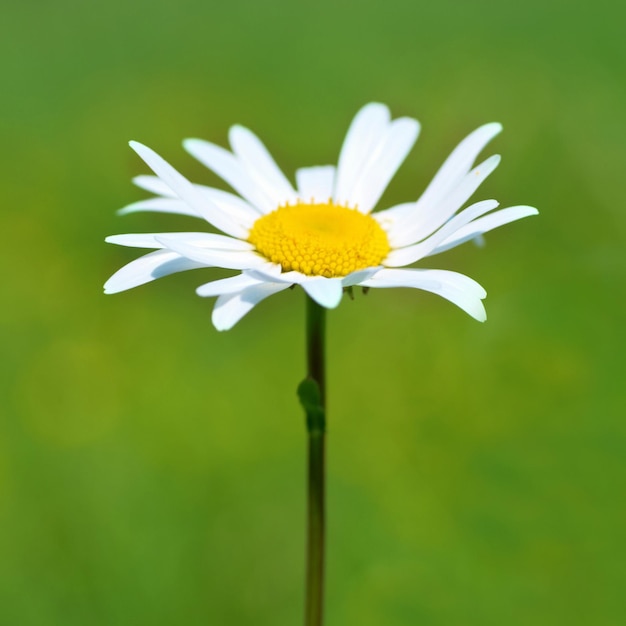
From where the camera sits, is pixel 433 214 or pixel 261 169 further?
pixel 261 169

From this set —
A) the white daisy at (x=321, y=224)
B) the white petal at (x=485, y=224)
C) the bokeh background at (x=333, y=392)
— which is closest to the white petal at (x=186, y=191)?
the white daisy at (x=321, y=224)

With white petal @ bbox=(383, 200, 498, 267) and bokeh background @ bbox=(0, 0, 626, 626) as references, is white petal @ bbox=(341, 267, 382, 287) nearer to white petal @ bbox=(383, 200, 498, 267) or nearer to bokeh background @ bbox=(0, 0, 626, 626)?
white petal @ bbox=(383, 200, 498, 267)

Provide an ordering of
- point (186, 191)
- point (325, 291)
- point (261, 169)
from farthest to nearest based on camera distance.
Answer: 1. point (261, 169)
2. point (186, 191)
3. point (325, 291)

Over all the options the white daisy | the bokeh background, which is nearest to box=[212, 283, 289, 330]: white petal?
the white daisy

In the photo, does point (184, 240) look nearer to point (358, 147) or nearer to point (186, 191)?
point (186, 191)

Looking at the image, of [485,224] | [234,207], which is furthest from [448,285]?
[234,207]

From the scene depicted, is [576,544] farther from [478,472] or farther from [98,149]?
[98,149]

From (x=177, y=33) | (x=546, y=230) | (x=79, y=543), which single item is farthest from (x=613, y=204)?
(x=177, y=33)
